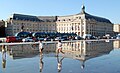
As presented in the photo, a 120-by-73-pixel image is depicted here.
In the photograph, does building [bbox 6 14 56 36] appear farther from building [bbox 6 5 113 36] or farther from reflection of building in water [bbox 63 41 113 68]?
reflection of building in water [bbox 63 41 113 68]

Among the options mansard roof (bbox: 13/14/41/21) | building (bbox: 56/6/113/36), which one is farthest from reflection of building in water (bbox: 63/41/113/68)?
mansard roof (bbox: 13/14/41/21)

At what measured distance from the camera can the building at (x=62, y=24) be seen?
13727 cm

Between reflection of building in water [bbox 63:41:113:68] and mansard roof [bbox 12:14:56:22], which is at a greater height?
mansard roof [bbox 12:14:56:22]

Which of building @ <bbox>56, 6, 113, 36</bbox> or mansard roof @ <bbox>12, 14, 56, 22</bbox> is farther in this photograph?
building @ <bbox>56, 6, 113, 36</bbox>

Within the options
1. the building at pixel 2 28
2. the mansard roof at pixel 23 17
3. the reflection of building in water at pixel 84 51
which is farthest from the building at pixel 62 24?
the reflection of building in water at pixel 84 51

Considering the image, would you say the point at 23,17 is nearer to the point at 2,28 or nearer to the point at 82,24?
the point at 2,28

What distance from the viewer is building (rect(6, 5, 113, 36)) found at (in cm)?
13727

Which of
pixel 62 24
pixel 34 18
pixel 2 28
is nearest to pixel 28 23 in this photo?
pixel 34 18

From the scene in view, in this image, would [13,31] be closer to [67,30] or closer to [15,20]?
[15,20]

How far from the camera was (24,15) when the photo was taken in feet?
462

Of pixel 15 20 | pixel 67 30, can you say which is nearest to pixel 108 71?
pixel 15 20

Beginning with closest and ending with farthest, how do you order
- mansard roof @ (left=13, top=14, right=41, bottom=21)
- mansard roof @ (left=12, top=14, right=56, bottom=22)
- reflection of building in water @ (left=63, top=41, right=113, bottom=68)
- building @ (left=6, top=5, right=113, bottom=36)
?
reflection of building in water @ (left=63, top=41, right=113, bottom=68) < mansard roof @ (left=13, top=14, right=41, bottom=21) < mansard roof @ (left=12, top=14, right=56, bottom=22) < building @ (left=6, top=5, right=113, bottom=36)

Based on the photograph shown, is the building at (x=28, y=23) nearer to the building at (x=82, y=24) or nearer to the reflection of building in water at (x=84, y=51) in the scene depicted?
the building at (x=82, y=24)

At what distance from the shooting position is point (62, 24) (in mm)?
151875
